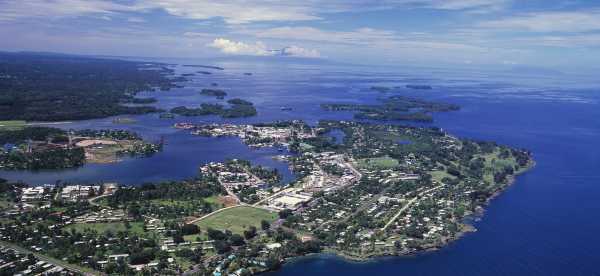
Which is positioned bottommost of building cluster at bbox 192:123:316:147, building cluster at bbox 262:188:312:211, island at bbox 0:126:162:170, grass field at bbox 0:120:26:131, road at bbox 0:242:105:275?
road at bbox 0:242:105:275

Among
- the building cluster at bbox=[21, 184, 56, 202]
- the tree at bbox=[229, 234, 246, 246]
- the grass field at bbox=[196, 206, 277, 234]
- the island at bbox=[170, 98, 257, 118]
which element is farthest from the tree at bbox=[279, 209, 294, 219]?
the island at bbox=[170, 98, 257, 118]

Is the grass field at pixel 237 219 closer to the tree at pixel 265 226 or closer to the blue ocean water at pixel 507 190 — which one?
the tree at pixel 265 226

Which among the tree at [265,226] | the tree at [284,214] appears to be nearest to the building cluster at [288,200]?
the tree at [284,214]

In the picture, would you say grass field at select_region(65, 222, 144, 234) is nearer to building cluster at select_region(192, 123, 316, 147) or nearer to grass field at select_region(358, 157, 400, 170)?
grass field at select_region(358, 157, 400, 170)

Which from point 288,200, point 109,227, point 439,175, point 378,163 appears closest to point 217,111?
point 378,163

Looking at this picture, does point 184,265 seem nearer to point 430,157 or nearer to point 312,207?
point 312,207
